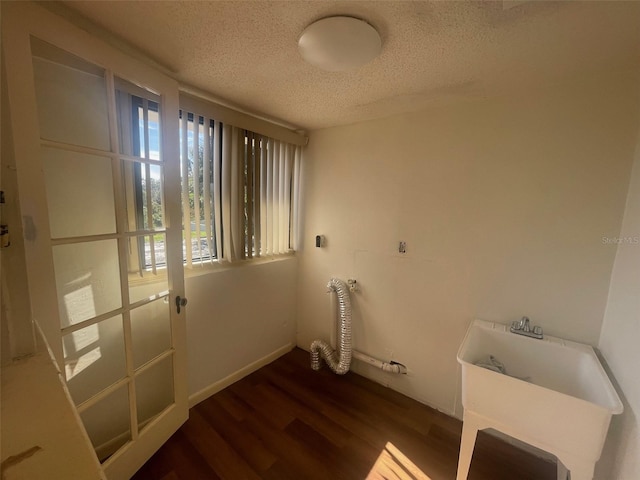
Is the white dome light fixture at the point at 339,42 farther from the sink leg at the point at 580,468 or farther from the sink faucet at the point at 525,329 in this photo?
the sink leg at the point at 580,468

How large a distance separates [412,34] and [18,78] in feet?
4.97

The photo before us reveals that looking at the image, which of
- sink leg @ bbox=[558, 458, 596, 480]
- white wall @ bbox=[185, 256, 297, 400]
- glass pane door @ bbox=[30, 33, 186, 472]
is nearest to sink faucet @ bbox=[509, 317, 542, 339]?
sink leg @ bbox=[558, 458, 596, 480]

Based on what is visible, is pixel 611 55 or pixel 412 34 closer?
pixel 412 34

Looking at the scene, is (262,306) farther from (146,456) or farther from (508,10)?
(508,10)

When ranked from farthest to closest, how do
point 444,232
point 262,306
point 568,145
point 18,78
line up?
point 262,306 → point 444,232 → point 568,145 → point 18,78

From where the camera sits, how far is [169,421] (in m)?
1.60

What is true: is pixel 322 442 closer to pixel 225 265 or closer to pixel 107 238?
pixel 225 265

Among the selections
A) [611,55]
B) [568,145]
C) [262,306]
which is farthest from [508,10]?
[262,306]

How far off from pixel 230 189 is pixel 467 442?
7.13 feet

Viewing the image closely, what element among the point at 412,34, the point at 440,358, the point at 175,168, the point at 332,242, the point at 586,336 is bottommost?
the point at 440,358

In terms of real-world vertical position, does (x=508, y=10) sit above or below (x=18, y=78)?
above

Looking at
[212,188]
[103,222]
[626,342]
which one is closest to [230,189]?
[212,188]

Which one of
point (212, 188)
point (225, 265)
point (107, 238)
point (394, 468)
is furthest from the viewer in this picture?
point (225, 265)

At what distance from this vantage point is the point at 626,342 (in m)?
1.09
